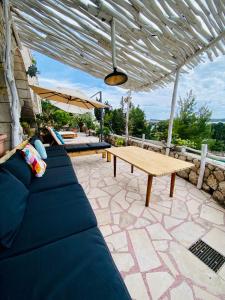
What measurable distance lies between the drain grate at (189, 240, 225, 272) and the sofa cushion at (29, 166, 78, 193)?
65.1 inches

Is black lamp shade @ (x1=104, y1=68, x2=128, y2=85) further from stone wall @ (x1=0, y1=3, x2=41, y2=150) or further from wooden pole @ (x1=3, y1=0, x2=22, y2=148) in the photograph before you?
stone wall @ (x1=0, y1=3, x2=41, y2=150)

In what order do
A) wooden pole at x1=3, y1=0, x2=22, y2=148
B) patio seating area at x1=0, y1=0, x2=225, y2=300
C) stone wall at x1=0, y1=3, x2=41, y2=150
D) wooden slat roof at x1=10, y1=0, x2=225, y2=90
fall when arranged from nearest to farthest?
patio seating area at x1=0, y1=0, x2=225, y2=300 → wooden slat roof at x1=10, y1=0, x2=225, y2=90 → wooden pole at x1=3, y1=0, x2=22, y2=148 → stone wall at x1=0, y1=3, x2=41, y2=150

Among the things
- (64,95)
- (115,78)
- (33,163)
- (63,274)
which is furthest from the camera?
(64,95)

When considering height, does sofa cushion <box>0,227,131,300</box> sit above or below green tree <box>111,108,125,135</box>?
below

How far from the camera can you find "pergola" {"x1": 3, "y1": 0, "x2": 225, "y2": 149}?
2.13 m

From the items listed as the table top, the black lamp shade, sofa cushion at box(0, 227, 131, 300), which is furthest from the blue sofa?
the black lamp shade

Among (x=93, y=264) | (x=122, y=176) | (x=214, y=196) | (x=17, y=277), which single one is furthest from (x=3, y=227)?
(x=214, y=196)

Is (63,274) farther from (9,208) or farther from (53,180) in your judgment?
(53,180)

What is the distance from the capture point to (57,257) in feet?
2.82

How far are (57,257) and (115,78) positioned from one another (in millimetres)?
2595

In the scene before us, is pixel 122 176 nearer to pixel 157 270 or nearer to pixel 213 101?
pixel 157 270

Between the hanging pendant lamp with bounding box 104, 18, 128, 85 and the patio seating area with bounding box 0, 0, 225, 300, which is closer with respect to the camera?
the patio seating area with bounding box 0, 0, 225, 300

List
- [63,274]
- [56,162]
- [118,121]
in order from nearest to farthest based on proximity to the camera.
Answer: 1. [63,274]
2. [56,162]
3. [118,121]

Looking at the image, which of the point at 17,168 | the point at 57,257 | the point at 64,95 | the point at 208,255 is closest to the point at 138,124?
the point at 64,95
